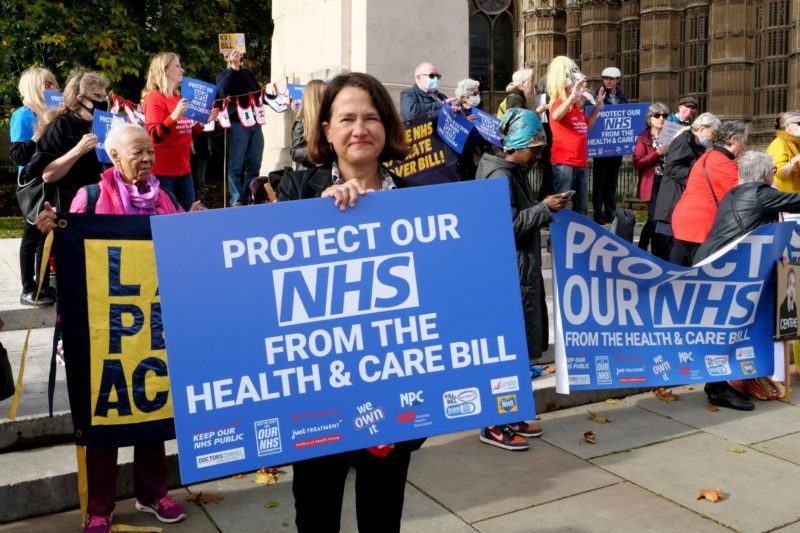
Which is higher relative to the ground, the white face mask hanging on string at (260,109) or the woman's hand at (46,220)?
the white face mask hanging on string at (260,109)

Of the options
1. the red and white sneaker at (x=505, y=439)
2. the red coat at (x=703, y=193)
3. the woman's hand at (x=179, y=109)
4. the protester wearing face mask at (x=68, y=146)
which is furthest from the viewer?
the woman's hand at (x=179, y=109)

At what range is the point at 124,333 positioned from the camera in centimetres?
365

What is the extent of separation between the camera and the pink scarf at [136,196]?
397cm

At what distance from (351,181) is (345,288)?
0.33 meters

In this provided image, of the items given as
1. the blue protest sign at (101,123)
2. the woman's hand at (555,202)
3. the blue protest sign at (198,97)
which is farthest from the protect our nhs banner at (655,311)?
the blue protest sign at (198,97)

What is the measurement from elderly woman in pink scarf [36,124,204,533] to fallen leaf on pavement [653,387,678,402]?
3749 mm

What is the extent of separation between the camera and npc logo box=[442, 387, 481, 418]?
2.60 metres

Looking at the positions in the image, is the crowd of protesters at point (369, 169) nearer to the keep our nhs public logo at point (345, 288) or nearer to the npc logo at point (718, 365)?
the keep our nhs public logo at point (345, 288)

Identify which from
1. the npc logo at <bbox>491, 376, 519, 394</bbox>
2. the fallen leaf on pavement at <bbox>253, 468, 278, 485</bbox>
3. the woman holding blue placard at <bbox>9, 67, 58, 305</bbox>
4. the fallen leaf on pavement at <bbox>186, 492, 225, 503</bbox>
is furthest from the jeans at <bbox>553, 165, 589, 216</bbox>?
the npc logo at <bbox>491, 376, 519, 394</bbox>

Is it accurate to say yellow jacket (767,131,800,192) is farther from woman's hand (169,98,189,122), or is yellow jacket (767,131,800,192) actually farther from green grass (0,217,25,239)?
green grass (0,217,25,239)

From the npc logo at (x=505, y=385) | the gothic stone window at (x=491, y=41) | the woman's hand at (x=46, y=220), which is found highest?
the gothic stone window at (x=491, y=41)

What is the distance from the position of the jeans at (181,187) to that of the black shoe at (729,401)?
4.87m

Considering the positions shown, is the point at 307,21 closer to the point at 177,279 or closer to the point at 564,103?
the point at 564,103

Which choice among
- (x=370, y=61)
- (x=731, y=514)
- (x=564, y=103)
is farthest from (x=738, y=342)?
(x=370, y=61)
